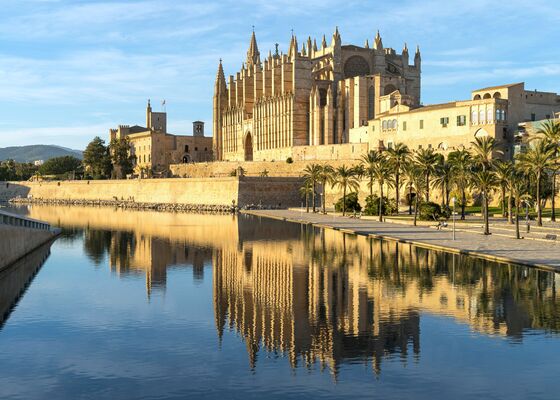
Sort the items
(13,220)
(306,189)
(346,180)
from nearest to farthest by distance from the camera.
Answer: (13,220)
(346,180)
(306,189)

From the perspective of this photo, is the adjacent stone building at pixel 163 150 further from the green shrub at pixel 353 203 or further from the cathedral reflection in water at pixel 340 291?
the cathedral reflection in water at pixel 340 291

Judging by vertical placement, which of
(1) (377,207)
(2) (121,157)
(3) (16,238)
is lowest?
(3) (16,238)

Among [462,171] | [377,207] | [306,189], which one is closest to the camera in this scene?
[462,171]

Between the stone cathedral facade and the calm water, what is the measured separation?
53530mm

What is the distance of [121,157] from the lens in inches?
4786

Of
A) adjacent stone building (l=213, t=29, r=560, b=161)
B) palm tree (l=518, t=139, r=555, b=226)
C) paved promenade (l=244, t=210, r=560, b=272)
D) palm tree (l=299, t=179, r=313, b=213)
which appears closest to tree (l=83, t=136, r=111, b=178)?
adjacent stone building (l=213, t=29, r=560, b=161)

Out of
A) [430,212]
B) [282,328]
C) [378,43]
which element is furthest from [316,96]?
[282,328]

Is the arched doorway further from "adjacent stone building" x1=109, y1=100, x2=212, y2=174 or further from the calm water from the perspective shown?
the calm water

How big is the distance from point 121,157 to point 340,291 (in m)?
102

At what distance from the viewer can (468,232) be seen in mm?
43844

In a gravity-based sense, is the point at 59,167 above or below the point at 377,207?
above

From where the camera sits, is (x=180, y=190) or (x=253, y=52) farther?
(x=253, y=52)

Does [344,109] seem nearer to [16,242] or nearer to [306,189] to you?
[306,189]

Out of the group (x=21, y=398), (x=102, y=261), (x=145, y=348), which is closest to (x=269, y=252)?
(x=102, y=261)
